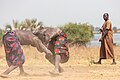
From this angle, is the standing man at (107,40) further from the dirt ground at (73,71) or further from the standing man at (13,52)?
the standing man at (13,52)

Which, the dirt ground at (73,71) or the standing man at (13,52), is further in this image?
the dirt ground at (73,71)

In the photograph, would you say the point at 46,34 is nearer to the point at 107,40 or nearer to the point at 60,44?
the point at 60,44

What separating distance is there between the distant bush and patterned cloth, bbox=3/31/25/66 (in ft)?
113

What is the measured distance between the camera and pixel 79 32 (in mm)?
47000

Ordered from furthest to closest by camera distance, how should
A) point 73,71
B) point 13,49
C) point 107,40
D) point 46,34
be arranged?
1. point 107,40
2. point 73,71
3. point 46,34
4. point 13,49

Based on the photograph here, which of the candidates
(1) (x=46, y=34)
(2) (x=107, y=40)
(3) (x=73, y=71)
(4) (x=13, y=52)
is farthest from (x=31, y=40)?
(2) (x=107, y=40)

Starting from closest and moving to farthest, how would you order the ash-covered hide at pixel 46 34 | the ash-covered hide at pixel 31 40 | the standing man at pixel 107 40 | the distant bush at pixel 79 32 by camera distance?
the ash-covered hide at pixel 31 40, the ash-covered hide at pixel 46 34, the standing man at pixel 107 40, the distant bush at pixel 79 32

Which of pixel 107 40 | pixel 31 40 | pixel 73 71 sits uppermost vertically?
pixel 31 40

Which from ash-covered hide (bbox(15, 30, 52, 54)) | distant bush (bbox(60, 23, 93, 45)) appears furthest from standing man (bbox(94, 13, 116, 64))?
distant bush (bbox(60, 23, 93, 45))

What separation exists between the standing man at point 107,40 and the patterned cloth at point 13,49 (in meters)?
5.13

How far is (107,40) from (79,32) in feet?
110

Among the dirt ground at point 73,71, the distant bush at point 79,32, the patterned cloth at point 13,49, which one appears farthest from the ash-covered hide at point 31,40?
the distant bush at point 79,32

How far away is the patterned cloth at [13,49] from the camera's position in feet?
28.7

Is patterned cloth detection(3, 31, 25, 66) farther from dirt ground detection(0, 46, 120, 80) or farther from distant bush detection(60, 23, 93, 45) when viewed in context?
distant bush detection(60, 23, 93, 45)
